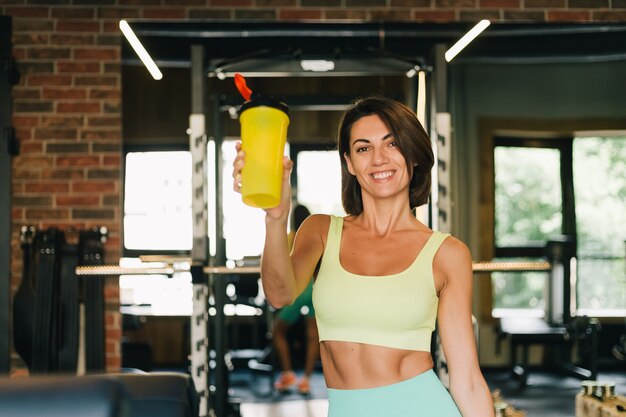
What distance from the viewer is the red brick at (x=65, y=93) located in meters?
4.01

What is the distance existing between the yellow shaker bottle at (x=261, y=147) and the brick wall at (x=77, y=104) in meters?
2.77

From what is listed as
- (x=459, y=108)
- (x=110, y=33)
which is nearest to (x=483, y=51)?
(x=110, y=33)

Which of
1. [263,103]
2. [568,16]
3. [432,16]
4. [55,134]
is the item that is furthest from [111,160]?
[263,103]

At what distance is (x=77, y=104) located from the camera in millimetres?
4016

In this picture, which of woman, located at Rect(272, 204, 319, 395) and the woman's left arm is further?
woman, located at Rect(272, 204, 319, 395)

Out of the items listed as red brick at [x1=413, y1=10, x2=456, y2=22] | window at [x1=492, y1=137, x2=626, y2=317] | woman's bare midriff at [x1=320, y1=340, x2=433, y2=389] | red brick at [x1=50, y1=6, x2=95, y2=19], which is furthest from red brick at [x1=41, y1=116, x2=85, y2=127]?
window at [x1=492, y1=137, x2=626, y2=317]

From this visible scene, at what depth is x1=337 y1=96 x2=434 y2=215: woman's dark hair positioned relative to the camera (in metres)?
1.64

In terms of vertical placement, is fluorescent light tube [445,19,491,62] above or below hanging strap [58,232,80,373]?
above

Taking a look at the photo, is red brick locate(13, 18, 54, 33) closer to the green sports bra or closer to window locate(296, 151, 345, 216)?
the green sports bra

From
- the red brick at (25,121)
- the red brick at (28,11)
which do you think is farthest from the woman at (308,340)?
the red brick at (28,11)

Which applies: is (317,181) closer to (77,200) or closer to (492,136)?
(492,136)

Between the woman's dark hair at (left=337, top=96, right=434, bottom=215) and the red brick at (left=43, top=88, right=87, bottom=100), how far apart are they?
8.40ft

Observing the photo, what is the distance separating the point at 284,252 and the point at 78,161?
274 centimetres

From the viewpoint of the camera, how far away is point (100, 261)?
3.73 metres
